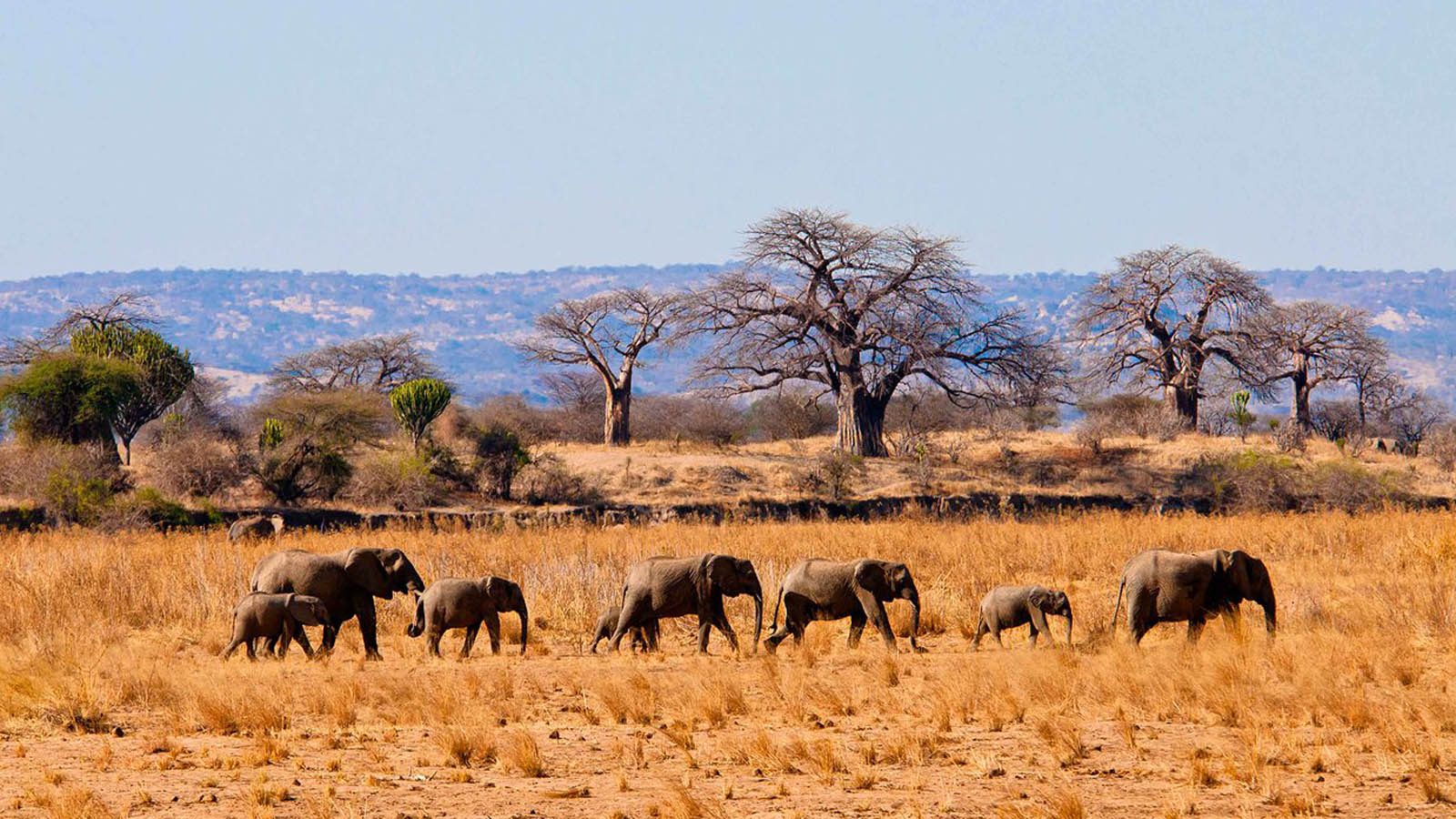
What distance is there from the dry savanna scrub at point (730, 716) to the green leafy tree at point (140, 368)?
26.4 m

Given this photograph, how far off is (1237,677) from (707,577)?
4.87 metres

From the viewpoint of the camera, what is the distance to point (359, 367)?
220ft

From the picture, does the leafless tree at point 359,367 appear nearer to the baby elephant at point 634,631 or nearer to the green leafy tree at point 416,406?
the green leafy tree at point 416,406

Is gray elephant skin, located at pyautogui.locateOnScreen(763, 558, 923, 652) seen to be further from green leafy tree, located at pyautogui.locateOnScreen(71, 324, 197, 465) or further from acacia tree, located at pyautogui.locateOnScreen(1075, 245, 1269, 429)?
acacia tree, located at pyautogui.locateOnScreen(1075, 245, 1269, 429)

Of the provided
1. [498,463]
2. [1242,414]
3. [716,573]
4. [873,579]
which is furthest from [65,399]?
[1242,414]

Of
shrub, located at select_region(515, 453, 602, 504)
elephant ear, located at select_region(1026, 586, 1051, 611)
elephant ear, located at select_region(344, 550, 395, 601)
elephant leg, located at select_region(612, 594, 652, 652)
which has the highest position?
elephant ear, located at select_region(344, 550, 395, 601)

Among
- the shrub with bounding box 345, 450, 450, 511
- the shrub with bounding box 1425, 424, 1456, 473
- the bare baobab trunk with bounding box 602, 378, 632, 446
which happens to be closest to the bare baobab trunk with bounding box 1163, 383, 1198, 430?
the shrub with bounding box 1425, 424, 1456, 473

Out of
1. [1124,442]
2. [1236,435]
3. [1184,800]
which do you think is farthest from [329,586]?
[1236,435]

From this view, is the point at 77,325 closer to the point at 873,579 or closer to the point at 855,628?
the point at 855,628

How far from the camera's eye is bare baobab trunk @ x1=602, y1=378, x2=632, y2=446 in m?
53.1

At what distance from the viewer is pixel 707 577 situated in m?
15.0

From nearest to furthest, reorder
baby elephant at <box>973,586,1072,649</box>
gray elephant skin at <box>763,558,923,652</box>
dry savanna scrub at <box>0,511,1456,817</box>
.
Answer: dry savanna scrub at <box>0,511,1456,817</box>, gray elephant skin at <box>763,558,923,652</box>, baby elephant at <box>973,586,1072,649</box>

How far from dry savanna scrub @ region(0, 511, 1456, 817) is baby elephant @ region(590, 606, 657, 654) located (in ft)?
0.75

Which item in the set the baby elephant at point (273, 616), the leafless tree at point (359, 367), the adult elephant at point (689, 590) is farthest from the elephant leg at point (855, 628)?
the leafless tree at point (359, 367)
